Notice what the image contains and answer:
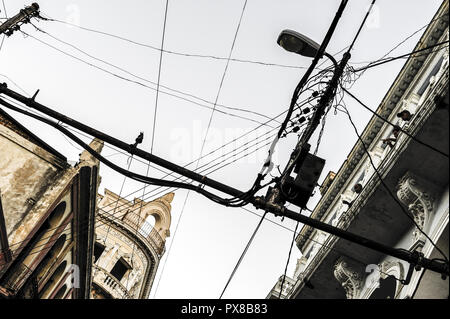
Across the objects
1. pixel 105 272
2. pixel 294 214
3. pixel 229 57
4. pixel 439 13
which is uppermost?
pixel 439 13

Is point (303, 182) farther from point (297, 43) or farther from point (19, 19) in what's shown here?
point (19, 19)

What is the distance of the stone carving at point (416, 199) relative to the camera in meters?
9.06

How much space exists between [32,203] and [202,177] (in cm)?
1141

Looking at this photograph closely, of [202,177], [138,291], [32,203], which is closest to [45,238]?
[32,203]

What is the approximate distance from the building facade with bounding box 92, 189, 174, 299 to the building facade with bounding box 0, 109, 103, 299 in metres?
8.97

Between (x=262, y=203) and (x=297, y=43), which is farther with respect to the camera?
(x=297, y=43)

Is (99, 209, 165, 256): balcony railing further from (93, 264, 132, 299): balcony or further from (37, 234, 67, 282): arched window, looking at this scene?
(37, 234, 67, 282): arched window

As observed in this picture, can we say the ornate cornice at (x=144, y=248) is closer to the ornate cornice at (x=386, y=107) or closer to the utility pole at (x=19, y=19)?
the ornate cornice at (x=386, y=107)

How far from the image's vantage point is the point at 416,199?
368 inches

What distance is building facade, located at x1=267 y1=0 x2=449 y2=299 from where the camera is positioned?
8586mm

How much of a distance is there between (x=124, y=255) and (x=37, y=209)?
16992mm

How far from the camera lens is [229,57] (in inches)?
418

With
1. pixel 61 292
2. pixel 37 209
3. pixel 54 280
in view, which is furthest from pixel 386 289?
pixel 61 292

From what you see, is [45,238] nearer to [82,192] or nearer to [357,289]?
[82,192]
